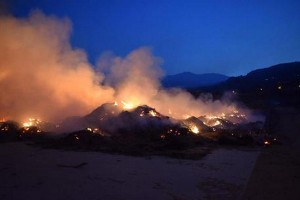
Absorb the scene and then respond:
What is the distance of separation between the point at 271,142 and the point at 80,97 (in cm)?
1777

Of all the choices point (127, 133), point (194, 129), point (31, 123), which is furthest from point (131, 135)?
point (31, 123)

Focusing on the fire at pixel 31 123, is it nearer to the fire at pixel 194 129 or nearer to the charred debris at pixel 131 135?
the charred debris at pixel 131 135

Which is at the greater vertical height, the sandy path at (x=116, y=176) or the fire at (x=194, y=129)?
the fire at (x=194, y=129)

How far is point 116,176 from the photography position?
1017 cm

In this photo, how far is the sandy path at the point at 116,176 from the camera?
8.44 meters

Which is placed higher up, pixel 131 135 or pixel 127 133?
pixel 127 133

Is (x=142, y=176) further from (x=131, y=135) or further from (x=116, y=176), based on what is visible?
(x=131, y=135)

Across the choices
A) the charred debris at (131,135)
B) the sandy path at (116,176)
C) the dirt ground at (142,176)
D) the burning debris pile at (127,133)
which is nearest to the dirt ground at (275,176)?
the dirt ground at (142,176)

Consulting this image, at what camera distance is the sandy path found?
844 cm

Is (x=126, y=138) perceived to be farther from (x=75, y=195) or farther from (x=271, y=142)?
(x=75, y=195)

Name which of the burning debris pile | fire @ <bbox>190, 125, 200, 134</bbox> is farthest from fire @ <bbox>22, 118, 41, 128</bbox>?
fire @ <bbox>190, 125, 200, 134</bbox>

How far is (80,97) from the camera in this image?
29.4m

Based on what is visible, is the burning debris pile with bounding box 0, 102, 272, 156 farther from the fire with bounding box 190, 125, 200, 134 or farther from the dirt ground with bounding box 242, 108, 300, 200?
the dirt ground with bounding box 242, 108, 300, 200

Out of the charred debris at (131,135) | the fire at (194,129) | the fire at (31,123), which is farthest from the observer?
the fire at (194,129)
